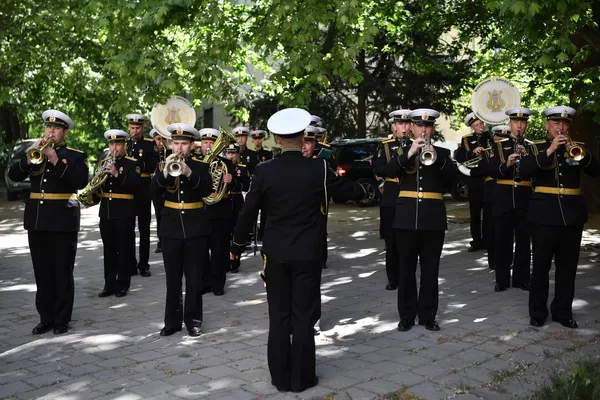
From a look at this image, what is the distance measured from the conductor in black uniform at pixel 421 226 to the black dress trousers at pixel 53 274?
134 inches

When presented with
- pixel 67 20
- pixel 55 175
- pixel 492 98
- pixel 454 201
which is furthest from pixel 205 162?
pixel 454 201

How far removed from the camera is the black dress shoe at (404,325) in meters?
8.08

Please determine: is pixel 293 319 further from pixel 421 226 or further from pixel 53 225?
pixel 53 225

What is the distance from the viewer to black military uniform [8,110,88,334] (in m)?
8.27

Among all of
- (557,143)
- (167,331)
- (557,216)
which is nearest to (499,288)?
(557,216)

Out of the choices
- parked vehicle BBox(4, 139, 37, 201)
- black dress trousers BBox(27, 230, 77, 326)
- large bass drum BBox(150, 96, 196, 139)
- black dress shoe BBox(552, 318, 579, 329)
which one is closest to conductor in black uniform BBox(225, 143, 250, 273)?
large bass drum BBox(150, 96, 196, 139)

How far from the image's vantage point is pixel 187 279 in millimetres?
8258

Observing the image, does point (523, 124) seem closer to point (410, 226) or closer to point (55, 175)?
point (410, 226)

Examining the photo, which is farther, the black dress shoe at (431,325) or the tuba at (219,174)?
the tuba at (219,174)

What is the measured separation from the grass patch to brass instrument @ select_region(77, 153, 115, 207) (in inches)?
220

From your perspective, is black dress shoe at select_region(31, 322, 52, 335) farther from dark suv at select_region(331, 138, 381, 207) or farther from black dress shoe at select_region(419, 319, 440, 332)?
dark suv at select_region(331, 138, 381, 207)

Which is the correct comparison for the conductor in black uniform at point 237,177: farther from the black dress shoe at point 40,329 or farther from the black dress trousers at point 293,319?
the black dress trousers at point 293,319

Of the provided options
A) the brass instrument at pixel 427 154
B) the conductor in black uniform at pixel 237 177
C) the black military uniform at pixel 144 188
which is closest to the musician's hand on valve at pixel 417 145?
the brass instrument at pixel 427 154

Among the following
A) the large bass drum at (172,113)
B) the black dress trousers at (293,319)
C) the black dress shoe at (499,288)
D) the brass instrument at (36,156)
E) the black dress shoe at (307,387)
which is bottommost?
the black dress shoe at (307,387)
